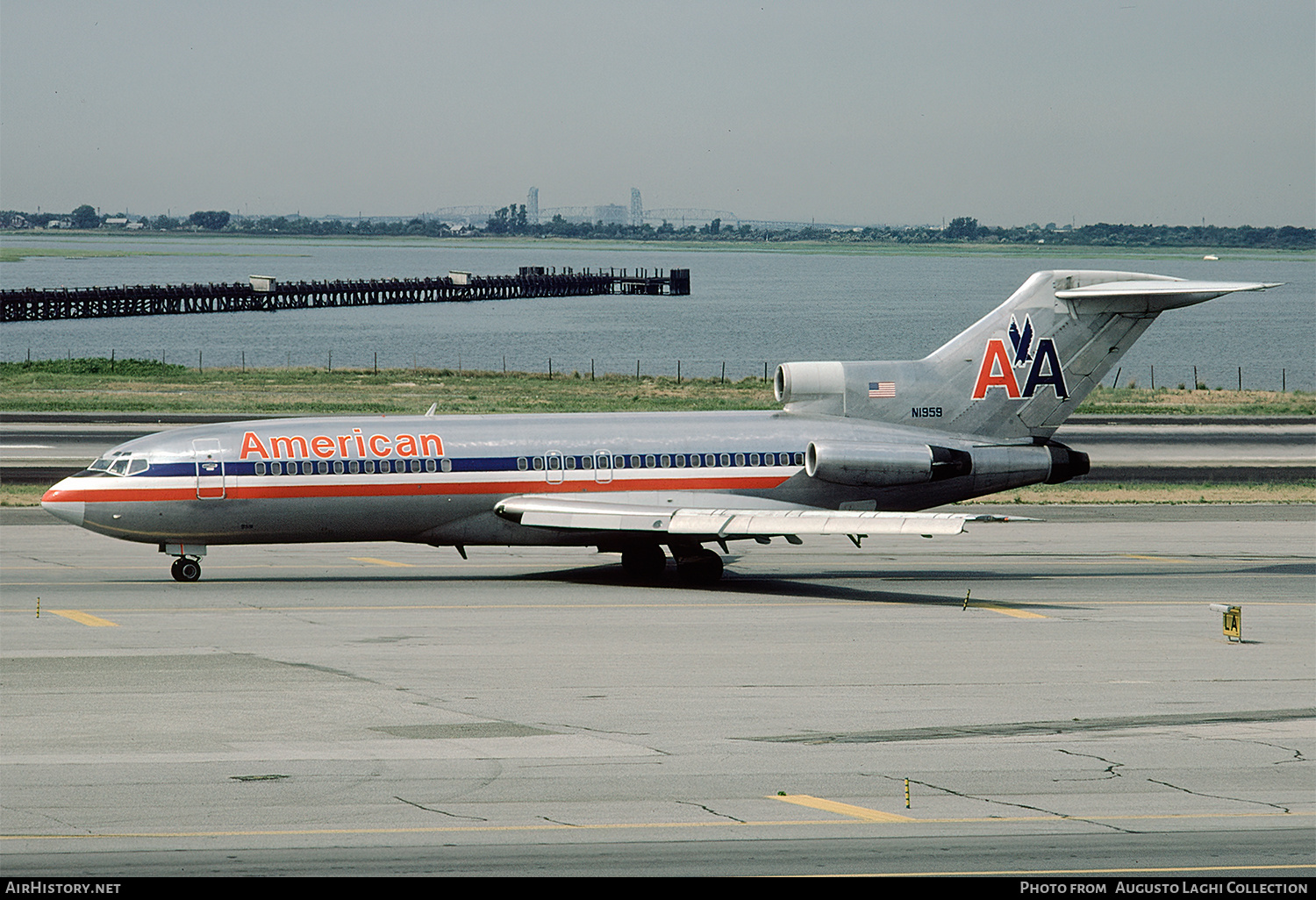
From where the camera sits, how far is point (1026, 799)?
17016 millimetres

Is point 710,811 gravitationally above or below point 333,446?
below

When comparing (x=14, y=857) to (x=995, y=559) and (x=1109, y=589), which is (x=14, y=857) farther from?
(x=995, y=559)

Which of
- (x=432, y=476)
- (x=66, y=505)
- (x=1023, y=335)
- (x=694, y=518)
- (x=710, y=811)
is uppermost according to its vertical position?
(x=1023, y=335)

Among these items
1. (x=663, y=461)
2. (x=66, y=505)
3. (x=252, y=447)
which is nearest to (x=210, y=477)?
(x=252, y=447)

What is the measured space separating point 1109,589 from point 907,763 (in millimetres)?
17135

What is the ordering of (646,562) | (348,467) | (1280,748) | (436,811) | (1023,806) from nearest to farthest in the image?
(436,811), (1023,806), (1280,748), (348,467), (646,562)

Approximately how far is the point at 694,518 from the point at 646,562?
9.55 ft

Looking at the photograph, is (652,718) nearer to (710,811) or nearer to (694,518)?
(710,811)

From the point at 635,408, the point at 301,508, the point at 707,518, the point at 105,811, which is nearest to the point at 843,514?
the point at 707,518

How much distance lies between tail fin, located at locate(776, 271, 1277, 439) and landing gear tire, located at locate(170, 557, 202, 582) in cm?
1505

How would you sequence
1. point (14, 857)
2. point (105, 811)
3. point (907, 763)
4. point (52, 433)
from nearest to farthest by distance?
point (14, 857), point (105, 811), point (907, 763), point (52, 433)

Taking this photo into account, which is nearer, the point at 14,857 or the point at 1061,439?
the point at 14,857

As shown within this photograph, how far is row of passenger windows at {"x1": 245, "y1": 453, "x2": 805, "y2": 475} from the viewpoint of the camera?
34000mm

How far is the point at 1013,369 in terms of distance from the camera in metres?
37.8
